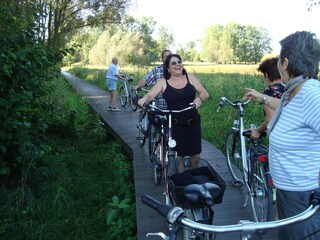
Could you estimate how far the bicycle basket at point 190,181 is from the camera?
2.40 metres

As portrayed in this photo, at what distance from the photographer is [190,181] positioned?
2559 millimetres

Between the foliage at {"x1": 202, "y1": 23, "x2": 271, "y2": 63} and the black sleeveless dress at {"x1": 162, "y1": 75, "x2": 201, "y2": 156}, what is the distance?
318ft

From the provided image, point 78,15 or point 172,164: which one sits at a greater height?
point 78,15

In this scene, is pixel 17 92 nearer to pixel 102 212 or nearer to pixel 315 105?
pixel 102 212

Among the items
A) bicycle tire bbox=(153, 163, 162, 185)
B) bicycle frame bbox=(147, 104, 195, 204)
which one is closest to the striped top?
bicycle frame bbox=(147, 104, 195, 204)

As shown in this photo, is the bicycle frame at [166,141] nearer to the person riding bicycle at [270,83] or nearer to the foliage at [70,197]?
the foliage at [70,197]

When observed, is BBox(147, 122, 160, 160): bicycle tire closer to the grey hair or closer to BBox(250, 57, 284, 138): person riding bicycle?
BBox(250, 57, 284, 138): person riding bicycle

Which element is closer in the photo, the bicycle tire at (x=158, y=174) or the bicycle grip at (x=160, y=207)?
the bicycle grip at (x=160, y=207)

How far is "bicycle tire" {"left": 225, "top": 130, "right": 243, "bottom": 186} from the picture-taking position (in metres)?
5.22

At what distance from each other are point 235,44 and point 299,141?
113367mm

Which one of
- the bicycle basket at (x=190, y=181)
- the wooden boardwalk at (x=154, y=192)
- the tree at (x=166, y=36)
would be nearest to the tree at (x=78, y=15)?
the wooden boardwalk at (x=154, y=192)

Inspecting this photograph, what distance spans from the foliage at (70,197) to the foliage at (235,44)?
95103mm

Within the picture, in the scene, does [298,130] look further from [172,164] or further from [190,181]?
[172,164]

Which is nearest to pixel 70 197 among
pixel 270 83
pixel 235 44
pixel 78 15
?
pixel 270 83
